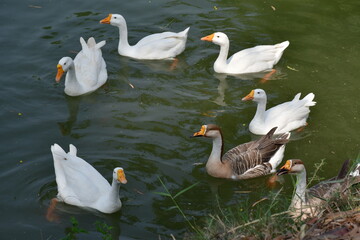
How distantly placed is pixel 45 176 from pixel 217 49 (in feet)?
15.1

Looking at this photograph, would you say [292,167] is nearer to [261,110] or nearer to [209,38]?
[261,110]

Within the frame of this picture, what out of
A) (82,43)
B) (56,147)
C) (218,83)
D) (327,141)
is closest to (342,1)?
(218,83)

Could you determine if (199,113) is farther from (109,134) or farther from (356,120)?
(356,120)

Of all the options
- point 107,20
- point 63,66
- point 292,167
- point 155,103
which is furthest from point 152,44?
point 292,167

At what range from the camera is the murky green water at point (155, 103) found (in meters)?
7.84

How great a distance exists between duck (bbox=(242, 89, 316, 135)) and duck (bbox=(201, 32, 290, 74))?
1.40 m

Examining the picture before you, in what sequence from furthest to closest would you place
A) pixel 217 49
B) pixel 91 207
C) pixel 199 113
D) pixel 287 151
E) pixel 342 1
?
1. pixel 342 1
2. pixel 217 49
3. pixel 199 113
4. pixel 287 151
5. pixel 91 207

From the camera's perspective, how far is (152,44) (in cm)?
1097

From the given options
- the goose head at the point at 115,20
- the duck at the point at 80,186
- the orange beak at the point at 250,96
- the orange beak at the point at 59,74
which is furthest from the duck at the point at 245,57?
the duck at the point at 80,186

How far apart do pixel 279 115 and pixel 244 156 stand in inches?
44.4

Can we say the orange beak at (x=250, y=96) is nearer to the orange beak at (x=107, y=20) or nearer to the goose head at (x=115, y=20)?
the goose head at (x=115, y=20)

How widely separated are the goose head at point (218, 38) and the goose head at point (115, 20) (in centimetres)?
144

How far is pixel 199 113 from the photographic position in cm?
970

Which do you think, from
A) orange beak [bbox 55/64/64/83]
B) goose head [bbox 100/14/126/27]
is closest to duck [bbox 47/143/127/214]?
orange beak [bbox 55/64/64/83]
